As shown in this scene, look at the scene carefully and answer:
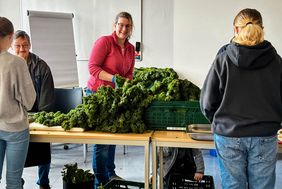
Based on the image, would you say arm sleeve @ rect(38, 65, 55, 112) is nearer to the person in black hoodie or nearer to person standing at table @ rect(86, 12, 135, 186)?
person standing at table @ rect(86, 12, 135, 186)

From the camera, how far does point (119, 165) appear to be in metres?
3.75

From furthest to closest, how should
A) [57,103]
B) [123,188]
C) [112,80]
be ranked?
[57,103] → [112,80] → [123,188]

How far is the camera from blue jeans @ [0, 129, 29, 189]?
75.2 inches

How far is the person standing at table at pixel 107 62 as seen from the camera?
270cm

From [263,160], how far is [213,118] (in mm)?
316

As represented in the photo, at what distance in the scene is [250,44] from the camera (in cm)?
163

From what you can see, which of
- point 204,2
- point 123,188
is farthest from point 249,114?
point 204,2

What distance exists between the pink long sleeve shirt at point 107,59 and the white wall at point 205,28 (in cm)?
167

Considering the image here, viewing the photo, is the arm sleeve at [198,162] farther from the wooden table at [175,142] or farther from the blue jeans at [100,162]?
the blue jeans at [100,162]

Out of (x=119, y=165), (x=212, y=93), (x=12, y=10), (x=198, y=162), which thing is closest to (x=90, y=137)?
(x=212, y=93)

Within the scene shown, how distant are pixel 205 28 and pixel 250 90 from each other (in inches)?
113

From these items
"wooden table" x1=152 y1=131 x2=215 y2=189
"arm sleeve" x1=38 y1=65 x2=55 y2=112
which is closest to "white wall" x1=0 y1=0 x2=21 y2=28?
"arm sleeve" x1=38 y1=65 x2=55 y2=112

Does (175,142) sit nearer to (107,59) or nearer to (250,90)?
(250,90)

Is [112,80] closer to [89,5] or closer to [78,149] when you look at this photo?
[78,149]
